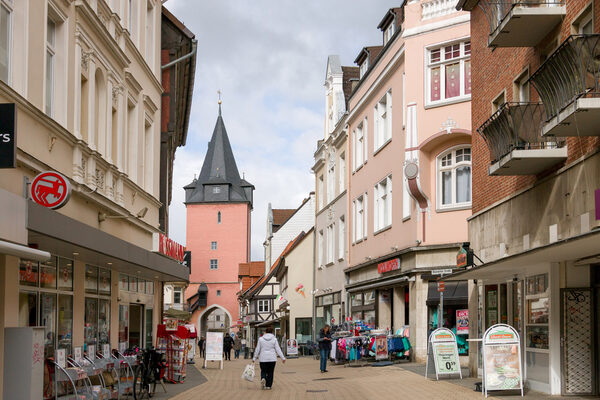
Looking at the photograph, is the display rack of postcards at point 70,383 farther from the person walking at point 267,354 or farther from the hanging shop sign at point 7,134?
the person walking at point 267,354

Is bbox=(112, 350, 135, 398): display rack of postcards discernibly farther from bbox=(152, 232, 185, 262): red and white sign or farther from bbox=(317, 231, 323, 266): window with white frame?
bbox=(317, 231, 323, 266): window with white frame

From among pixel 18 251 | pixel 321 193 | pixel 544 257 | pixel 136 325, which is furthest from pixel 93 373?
pixel 321 193

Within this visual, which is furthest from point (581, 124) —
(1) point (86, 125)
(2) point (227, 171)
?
(2) point (227, 171)

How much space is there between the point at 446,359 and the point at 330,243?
973 inches

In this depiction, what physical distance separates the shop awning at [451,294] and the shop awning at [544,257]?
333 inches

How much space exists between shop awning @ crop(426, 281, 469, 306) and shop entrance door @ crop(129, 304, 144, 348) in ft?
29.0

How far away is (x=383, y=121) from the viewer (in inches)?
1292

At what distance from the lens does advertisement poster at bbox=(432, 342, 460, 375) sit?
19.6 metres

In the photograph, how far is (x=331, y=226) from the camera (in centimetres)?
4425

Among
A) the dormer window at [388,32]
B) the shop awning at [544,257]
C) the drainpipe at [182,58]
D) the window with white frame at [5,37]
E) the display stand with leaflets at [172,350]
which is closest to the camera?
the shop awning at [544,257]

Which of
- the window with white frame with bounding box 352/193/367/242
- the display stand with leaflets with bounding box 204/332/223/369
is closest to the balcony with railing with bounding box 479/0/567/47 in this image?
the window with white frame with bounding box 352/193/367/242

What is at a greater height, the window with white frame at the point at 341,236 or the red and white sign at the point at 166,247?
the window with white frame at the point at 341,236

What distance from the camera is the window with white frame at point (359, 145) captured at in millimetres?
35719

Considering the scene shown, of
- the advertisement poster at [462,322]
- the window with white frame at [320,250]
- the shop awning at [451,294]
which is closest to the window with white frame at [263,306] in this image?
the window with white frame at [320,250]
